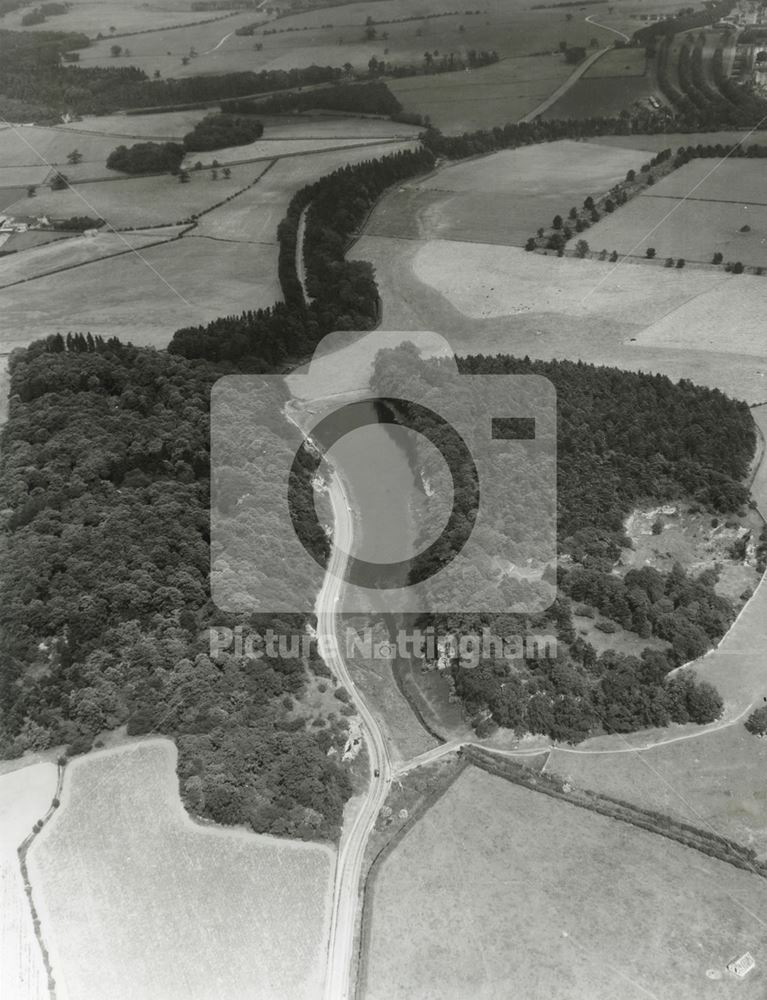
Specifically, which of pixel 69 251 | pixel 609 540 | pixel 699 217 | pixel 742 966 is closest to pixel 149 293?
pixel 69 251

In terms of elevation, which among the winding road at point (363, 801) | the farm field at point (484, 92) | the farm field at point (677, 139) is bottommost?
the winding road at point (363, 801)

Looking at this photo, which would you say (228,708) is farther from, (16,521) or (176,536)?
(16,521)

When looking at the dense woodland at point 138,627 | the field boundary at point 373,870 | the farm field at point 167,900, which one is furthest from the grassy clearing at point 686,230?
the farm field at point 167,900

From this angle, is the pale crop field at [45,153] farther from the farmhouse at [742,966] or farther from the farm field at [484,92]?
the farmhouse at [742,966]

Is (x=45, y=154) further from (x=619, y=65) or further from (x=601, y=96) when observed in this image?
(x=619, y=65)

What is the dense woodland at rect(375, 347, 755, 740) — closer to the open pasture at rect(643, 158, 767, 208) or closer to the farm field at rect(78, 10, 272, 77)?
the open pasture at rect(643, 158, 767, 208)

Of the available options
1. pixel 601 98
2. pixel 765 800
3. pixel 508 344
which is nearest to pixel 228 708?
pixel 765 800

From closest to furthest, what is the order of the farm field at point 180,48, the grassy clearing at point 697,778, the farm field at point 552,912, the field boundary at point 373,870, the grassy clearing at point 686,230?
the farm field at point 552,912, the field boundary at point 373,870, the grassy clearing at point 697,778, the grassy clearing at point 686,230, the farm field at point 180,48
